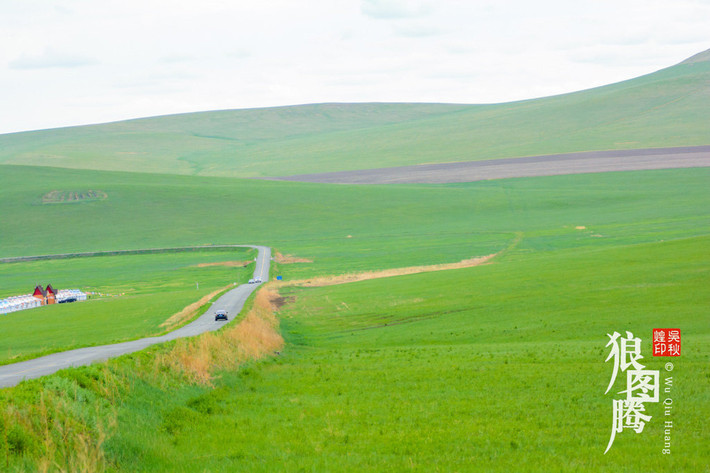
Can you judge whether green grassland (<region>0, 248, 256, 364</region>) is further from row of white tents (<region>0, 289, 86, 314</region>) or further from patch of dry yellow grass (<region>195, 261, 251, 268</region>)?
row of white tents (<region>0, 289, 86, 314</region>)

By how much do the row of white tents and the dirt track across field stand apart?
75040mm

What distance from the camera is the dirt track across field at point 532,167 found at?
120 metres

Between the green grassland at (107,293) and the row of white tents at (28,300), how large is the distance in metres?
1.48

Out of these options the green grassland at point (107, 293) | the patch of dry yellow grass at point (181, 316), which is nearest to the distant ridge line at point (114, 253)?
the green grassland at point (107, 293)

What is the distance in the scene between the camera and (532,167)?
5098 inches

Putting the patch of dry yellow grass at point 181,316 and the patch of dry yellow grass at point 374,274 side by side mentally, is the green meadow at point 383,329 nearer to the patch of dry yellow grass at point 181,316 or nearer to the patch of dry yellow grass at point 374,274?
the patch of dry yellow grass at point 181,316

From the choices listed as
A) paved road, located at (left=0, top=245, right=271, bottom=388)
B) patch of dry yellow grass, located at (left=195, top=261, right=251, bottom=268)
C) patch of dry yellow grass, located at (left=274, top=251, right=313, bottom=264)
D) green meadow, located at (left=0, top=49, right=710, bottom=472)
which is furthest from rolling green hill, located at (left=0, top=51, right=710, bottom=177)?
paved road, located at (left=0, top=245, right=271, bottom=388)

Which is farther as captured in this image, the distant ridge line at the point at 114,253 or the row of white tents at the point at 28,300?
the distant ridge line at the point at 114,253

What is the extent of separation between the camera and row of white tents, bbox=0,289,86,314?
58.8 meters

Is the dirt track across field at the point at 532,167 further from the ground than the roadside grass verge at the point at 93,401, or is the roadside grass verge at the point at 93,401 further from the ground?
the dirt track across field at the point at 532,167

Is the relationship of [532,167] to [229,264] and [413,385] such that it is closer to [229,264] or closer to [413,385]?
[229,264]

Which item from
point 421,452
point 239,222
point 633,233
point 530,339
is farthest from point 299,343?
point 239,222

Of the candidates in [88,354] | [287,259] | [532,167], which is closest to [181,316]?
[88,354]

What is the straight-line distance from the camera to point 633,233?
74.0 meters
